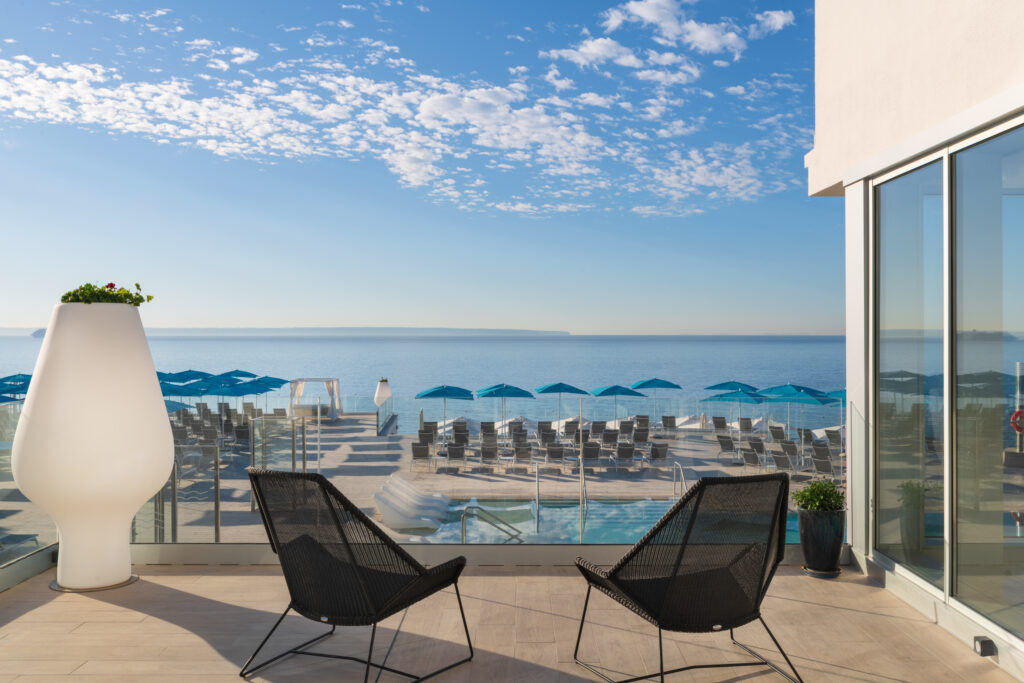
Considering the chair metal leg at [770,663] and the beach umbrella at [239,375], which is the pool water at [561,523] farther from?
the beach umbrella at [239,375]

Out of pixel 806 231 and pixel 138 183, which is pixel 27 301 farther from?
pixel 806 231

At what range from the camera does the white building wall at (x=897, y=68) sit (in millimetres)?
3037

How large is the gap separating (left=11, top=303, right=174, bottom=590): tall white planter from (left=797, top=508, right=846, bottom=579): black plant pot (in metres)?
3.94

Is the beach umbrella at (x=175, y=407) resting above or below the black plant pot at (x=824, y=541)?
above

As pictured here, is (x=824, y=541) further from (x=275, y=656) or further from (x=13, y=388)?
(x=13, y=388)

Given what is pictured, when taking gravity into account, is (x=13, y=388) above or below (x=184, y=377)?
above

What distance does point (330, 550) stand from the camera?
2.66 m

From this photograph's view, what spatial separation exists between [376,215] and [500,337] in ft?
402

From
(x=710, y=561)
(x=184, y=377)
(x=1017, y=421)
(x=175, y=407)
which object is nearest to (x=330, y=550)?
(x=710, y=561)

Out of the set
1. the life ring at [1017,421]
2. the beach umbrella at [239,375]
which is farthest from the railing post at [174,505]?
the beach umbrella at [239,375]

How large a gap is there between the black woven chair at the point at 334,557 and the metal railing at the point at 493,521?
5.34 feet

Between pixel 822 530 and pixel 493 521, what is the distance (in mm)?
2011

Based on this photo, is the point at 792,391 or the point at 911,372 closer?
the point at 911,372

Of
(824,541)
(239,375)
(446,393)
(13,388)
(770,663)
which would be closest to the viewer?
(770,663)
